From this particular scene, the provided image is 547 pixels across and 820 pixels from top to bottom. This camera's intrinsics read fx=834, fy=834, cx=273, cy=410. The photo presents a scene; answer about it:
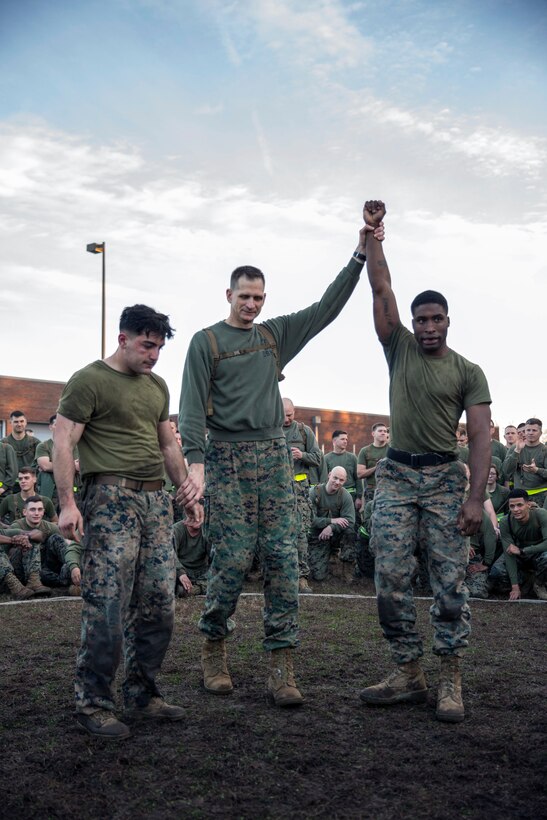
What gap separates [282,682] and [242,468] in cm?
128

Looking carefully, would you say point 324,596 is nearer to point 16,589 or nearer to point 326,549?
point 326,549

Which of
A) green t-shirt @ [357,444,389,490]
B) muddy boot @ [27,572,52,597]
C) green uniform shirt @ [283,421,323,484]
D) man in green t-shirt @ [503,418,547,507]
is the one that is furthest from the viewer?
green t-shirt @ [357,444,389,490]

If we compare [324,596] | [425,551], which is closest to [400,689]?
[425,551]

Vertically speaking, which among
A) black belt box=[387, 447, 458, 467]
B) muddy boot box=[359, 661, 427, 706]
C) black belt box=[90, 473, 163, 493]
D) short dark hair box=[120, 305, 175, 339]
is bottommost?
muddy boot box=[359, 661, 427, 706]

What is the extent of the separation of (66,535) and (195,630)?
3.38m

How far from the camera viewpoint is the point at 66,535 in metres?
4.38

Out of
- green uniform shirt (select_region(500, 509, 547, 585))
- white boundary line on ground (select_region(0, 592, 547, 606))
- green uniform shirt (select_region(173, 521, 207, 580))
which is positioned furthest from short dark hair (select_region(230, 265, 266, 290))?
green uniform shirt (select_region(500, 509, 547, 585))

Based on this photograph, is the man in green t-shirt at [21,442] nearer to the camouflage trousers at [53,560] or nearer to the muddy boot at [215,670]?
the camouflage trousers at [53,560]

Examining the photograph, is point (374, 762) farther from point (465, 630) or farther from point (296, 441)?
point (296, 441)

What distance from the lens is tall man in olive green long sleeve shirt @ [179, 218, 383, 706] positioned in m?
4.99

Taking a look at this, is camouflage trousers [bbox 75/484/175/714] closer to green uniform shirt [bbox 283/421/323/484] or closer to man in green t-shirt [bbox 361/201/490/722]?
man in green t-shirt [bbox 361/201/490/722]

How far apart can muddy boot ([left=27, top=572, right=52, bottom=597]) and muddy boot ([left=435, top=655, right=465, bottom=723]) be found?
6.65m

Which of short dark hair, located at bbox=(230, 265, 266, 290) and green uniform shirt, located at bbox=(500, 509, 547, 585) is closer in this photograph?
short dark hair, located at bbox=(230, 265, 266, 290)

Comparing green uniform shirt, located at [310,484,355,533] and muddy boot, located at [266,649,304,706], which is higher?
green uniform shirt, located at [310,484,355,533]
